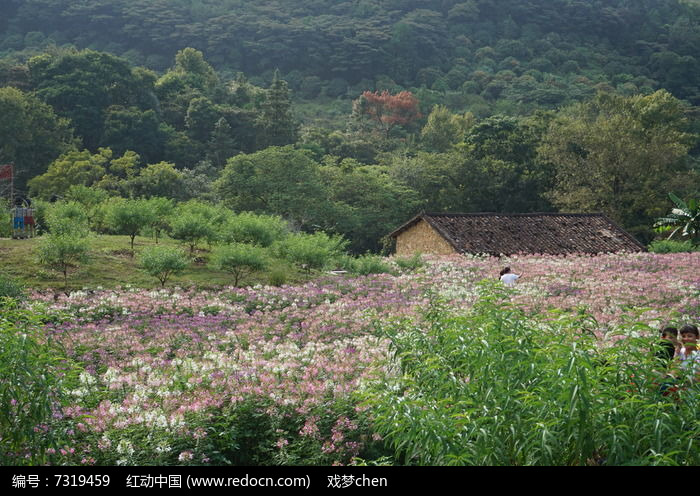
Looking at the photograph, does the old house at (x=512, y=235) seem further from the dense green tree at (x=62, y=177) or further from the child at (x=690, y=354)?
the dense green tree at (x=62, y=177)

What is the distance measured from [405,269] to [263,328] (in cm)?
1009

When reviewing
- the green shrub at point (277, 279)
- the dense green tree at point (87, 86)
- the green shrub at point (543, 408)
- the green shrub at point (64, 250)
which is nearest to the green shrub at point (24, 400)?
the green shrub at point (543, 408)

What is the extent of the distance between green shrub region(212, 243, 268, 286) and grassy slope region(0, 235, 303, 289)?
1.72 ft

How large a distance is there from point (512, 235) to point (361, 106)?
4902 cm

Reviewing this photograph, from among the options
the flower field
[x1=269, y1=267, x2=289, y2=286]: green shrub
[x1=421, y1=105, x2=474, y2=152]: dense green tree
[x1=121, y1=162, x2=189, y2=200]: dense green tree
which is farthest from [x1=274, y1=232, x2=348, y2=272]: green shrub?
[x1=421, y1=105, x2=474, y2=152]: dense green tree

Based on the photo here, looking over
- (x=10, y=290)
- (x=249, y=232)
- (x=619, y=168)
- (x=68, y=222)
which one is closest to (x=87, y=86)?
(x=249, y=232)

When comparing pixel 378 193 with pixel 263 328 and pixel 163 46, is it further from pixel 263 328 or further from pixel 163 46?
pixel 163 46

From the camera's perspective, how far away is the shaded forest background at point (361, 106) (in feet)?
138

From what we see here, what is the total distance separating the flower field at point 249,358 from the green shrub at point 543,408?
61 centimetres

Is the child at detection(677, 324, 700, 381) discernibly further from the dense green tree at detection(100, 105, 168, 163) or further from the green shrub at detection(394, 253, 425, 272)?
the dense green tree at detection(100, 105, 168, 163)

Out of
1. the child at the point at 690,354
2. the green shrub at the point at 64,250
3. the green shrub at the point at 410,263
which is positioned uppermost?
the child at the point at 690,354

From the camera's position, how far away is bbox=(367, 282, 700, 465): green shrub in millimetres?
5520
